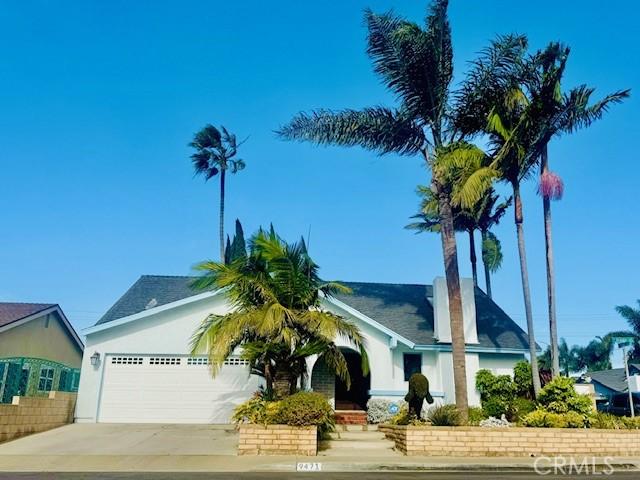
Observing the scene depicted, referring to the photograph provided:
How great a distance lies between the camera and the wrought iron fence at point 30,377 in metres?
13.7

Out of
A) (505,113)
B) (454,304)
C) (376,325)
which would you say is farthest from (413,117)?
(376,325)

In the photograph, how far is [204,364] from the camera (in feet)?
56.1

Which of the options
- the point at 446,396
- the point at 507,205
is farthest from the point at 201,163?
the point at 446,396

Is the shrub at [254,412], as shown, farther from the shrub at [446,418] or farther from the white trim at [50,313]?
the white trim at [50,313]

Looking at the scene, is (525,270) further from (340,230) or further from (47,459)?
(47,459)

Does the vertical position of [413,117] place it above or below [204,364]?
above

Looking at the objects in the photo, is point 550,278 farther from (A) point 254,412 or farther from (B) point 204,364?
(B) point 204,364

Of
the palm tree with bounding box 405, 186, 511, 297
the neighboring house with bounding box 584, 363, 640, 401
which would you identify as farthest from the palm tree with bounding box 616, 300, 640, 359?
the palm tree with bounding box 405, 186, 511, 297

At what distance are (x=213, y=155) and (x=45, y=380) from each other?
623 inches

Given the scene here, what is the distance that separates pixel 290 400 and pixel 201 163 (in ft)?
64.5

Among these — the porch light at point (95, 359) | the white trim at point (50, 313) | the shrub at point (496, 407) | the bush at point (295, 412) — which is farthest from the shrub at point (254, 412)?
the white trim at point (50, 313)

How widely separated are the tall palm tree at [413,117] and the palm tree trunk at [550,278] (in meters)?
3.10

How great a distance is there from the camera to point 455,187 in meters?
13.9

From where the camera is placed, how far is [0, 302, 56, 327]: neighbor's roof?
17.3 metres
